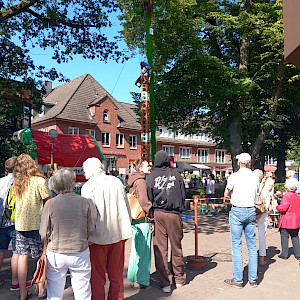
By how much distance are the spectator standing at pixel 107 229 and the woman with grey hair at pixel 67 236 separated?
24cm

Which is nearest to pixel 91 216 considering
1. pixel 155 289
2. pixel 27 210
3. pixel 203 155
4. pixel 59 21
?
pixel 27 210

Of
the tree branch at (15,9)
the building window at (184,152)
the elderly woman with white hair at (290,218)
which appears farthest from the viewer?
the building window at (184,152)

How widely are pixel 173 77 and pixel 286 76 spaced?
6.20 m

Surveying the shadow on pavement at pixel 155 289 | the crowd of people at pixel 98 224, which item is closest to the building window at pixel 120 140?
the shadow on pavement at pixel 155 289

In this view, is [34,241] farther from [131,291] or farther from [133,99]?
[133,99]

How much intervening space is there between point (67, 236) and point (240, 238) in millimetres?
2749

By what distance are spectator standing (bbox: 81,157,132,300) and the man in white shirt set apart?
1.86m

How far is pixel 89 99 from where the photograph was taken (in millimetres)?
40188

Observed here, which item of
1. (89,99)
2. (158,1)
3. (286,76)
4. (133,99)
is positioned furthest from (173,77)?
(89,99)

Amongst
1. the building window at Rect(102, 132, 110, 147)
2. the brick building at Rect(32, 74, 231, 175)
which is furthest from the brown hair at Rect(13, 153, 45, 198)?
the building window at Rect(102, 132, 110, 147)

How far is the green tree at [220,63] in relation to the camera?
15664mm

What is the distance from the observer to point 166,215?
4793mm

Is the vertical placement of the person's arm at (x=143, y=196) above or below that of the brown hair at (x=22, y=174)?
below

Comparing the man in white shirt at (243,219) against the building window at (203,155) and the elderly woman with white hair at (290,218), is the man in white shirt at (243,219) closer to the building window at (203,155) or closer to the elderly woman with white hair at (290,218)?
the elderly woman with white hair at (290,218)
